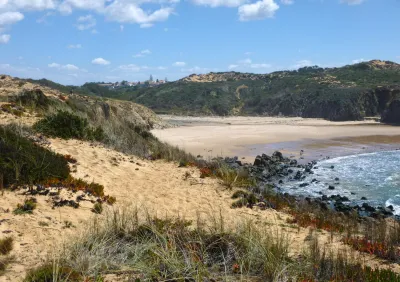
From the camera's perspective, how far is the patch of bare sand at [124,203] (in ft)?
18.3

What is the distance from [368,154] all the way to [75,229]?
78.8ft

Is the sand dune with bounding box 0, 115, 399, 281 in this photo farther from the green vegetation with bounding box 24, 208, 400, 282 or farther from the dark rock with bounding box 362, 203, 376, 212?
the dark rock with bounding box 362, 203, 376, 212

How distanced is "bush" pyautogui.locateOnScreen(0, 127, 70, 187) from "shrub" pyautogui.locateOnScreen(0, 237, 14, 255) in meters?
2.42

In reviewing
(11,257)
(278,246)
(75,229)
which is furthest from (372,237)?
(11,257)

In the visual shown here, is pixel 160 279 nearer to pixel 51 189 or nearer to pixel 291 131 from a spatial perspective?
pixel 51 189

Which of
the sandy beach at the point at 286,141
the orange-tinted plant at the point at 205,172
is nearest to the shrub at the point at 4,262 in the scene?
the orange-tinted plant at the point at 205,172

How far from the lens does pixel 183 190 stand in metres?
10.5

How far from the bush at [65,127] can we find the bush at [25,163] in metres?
2.96

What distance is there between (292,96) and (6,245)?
6733 centimetres

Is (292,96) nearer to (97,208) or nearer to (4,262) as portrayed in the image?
(97,208)

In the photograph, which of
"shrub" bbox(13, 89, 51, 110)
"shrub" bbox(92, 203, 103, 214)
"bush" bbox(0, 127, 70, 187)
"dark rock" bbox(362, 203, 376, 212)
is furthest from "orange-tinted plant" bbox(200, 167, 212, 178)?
"shrub" bbox(13, 89, 51, 110)

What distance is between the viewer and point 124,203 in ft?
27.6

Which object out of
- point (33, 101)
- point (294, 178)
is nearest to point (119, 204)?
point (33, 101)

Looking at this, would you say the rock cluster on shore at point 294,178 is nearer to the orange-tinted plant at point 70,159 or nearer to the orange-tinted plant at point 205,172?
the orange-tinted plant at point 205,172
